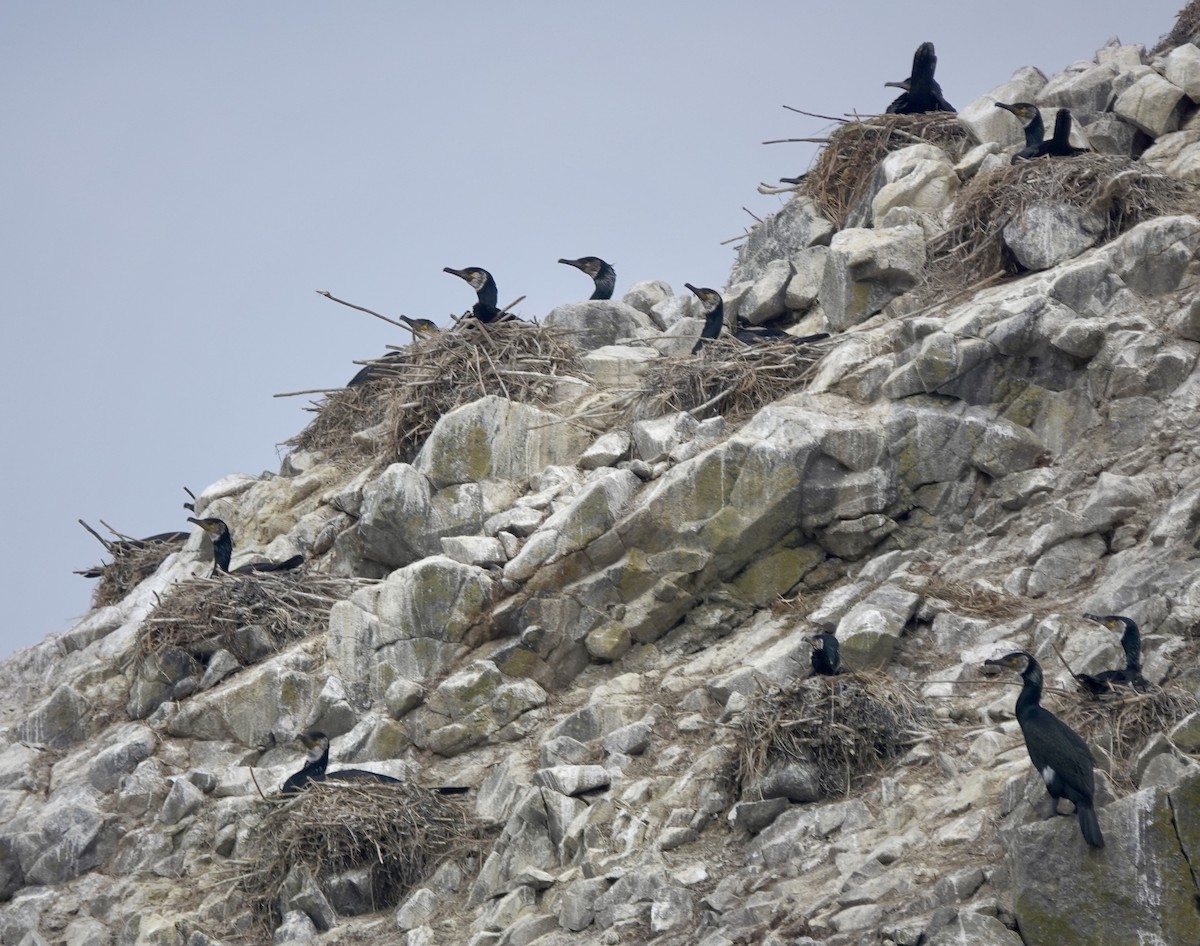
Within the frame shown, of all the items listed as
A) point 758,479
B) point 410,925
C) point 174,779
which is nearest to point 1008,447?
point 758,479

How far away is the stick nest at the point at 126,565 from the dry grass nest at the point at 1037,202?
947cm

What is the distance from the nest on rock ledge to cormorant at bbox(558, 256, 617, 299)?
6.06 metres

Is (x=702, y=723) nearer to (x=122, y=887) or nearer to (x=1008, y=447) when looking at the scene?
(x=1008, y=447)

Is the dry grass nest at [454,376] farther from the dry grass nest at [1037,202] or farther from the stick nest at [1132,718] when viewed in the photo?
the stick nest at [1132,718]

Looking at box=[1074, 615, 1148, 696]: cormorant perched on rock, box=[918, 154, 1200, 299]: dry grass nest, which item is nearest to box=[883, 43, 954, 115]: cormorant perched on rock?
box=[918, 154, 1200, 299]: dry grass nest

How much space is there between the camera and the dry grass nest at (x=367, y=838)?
1171 cm

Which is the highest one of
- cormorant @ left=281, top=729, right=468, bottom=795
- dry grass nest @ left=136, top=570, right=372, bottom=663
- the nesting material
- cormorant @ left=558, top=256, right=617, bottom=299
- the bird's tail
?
cormorant @ left=558, top=256, right=617, bottom=299

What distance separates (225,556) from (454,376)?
10.1 feet

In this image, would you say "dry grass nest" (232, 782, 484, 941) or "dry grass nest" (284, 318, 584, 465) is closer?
"dry grass nest" (232, 782, 484, 941)

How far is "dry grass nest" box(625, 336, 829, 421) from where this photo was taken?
14.2m

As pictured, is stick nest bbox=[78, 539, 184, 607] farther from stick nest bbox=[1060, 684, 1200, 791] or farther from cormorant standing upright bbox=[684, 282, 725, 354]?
stick nest bbox=[1060, 684, 1200, 791]

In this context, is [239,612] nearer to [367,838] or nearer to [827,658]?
[367,838]

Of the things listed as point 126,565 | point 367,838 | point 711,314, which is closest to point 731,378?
point 711,314

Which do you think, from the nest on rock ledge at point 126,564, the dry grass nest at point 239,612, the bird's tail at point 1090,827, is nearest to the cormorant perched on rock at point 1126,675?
the bird's tail at point 1090,827
